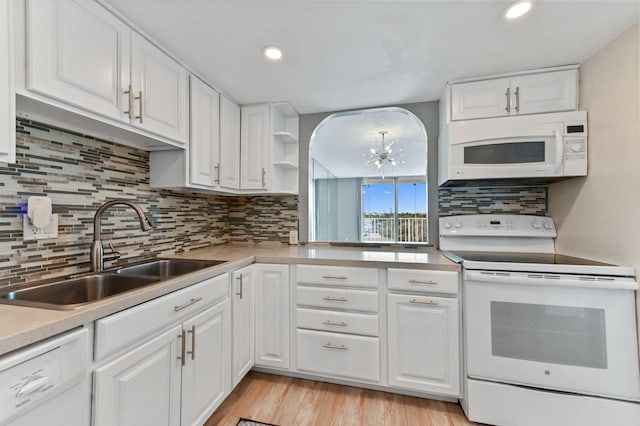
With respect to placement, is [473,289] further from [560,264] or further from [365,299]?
[365,299]

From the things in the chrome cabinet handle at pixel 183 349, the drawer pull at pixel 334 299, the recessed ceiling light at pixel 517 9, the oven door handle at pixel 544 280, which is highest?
the recessed ceiling light at pixel 517 9

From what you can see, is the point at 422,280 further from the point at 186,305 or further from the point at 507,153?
the point at 186,305

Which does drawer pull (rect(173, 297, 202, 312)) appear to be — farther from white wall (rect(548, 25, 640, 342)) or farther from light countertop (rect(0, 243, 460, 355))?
white wall (rect(548, 25, 640, 342))

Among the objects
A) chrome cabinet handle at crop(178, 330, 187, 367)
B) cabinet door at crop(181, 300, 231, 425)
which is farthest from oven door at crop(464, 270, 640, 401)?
chrome cabinet handle at crop(178, 330, 187, 367)

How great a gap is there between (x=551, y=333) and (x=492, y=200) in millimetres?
1028

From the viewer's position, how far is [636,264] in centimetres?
135

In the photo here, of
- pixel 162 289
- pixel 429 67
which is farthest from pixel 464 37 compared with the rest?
pixel 162 289

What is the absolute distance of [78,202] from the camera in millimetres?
1379

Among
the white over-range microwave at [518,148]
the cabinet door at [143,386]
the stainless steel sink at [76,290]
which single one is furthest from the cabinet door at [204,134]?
the white over-range microwave at [518,148]

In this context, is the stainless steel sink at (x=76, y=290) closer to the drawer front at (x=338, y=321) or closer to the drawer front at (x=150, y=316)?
the drawer front at (x=150, y=316)

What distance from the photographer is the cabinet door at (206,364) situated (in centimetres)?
129

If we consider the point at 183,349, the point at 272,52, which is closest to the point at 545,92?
the point at 272,52

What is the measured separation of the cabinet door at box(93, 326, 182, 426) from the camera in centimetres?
91

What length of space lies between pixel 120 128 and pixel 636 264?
2.70m
